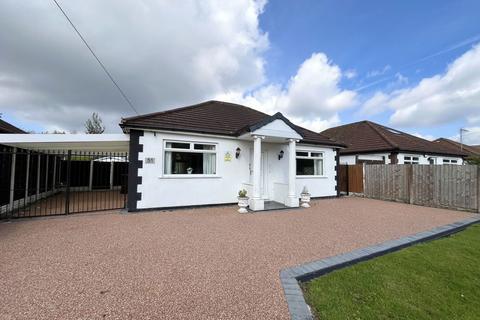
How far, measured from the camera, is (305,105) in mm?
18844

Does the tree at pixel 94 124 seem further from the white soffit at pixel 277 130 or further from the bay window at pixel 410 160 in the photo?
the bay window at pixel 410 160

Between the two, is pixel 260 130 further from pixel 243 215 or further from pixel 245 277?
pixel 245 277

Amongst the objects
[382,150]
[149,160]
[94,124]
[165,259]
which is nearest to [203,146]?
[149,160]

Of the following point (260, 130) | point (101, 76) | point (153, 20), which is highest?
point (153, 20)

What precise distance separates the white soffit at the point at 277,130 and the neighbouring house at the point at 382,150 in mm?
9835

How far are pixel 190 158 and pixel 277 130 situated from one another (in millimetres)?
3949

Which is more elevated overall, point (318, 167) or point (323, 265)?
point (318, 167)

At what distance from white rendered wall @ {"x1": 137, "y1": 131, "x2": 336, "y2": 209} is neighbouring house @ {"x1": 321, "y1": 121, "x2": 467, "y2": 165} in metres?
6.80

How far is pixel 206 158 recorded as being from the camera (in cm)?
936

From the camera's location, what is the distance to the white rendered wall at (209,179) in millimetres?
8227

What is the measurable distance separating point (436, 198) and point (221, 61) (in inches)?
508

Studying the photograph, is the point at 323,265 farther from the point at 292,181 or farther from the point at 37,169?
the point at 37,169

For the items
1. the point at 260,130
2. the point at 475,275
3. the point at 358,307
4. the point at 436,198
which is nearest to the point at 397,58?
the point at 436,198

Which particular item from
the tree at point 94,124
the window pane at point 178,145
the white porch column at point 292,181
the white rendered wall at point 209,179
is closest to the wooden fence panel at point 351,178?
the white rendered wall at point 209,179
